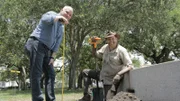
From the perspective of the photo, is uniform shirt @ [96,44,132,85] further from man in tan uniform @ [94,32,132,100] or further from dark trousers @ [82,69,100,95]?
dark trousers @ [82,69,100,95]

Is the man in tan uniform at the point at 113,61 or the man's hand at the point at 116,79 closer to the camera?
the man's hand at the point at 116,79

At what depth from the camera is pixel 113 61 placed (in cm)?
500

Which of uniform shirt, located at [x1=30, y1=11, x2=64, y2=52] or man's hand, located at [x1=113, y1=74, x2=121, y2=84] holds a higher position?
uniform shirt, located at [x1=30, y1=11, x2=64, y2=52]

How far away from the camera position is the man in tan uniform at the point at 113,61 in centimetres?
486

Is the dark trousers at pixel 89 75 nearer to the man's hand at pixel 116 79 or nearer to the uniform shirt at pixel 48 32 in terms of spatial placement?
the man's hand at pixel 116 79

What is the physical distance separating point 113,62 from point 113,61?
0.02m

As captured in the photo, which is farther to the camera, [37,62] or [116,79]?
[116,79]

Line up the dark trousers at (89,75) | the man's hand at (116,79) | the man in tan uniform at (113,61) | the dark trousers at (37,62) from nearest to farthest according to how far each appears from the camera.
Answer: the dark trousers at (37,62) → the man's hand at (116,79) → the man in tan uniform at (113,61) → the dark trousers at (89,75)

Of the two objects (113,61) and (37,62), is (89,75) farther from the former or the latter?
(37,62)

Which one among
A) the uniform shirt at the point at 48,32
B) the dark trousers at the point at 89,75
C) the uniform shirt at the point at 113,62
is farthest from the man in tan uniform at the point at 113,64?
the uniform shirt at the point at 48,32

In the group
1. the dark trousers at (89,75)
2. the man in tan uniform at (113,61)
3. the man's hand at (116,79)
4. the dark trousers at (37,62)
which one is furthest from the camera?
the dark trousers at (89,75)

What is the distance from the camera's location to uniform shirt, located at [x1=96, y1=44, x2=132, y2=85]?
489cm

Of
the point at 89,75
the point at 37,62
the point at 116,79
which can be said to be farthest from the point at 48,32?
the point at 89,75

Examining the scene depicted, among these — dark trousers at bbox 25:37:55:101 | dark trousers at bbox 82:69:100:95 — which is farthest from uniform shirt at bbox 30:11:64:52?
dark trousers at bbox 82:69:100:95
